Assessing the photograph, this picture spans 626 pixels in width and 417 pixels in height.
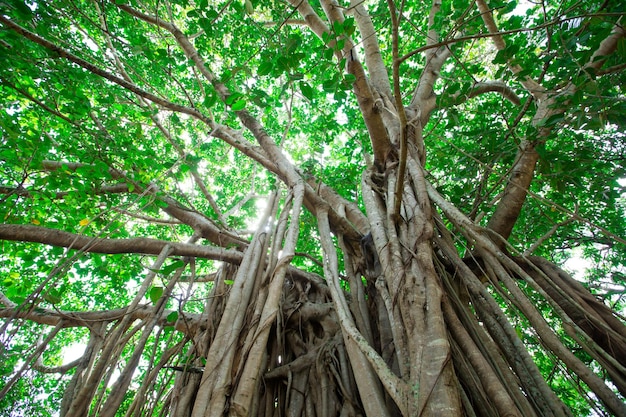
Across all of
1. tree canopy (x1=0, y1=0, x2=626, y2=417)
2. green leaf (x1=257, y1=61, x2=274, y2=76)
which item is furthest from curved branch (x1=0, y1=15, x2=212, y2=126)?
green leaf (x1=257, y1=61, x2=274, y2=76)

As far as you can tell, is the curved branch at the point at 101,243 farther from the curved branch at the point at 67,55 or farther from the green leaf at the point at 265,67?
the green leaf at the point at 265,67

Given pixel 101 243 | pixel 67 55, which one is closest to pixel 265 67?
pixel 67 55

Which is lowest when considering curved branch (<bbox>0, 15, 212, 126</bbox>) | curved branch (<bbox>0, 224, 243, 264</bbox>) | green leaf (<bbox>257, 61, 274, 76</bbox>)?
curved branch (<bbox>0, 224, 243, 264</bbox>)

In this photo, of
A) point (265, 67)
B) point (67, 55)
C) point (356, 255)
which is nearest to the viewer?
point (265, 67)

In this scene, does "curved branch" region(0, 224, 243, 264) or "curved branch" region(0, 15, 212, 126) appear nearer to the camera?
"curved branch" region(0, 15, 212, 126)

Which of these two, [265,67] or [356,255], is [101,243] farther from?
[356,255]

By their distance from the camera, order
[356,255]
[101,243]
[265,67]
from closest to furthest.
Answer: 1. [265,67]
2. [101,243]
3. [356,255]

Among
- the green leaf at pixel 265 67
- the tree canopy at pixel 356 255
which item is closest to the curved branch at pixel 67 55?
the tree canopy at pixel 356 255

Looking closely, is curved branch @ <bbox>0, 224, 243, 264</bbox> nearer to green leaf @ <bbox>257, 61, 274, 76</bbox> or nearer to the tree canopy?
the tree canopy

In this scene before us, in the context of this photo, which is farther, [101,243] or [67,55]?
[101,243]

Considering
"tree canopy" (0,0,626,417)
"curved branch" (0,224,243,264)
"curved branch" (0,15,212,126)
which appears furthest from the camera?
"curved branch" (0,224,243,264)

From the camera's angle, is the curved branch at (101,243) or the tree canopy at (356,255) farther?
the curved branch at (101,243)

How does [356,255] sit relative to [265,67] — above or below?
below

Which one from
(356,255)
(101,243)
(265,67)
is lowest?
(101,243)
